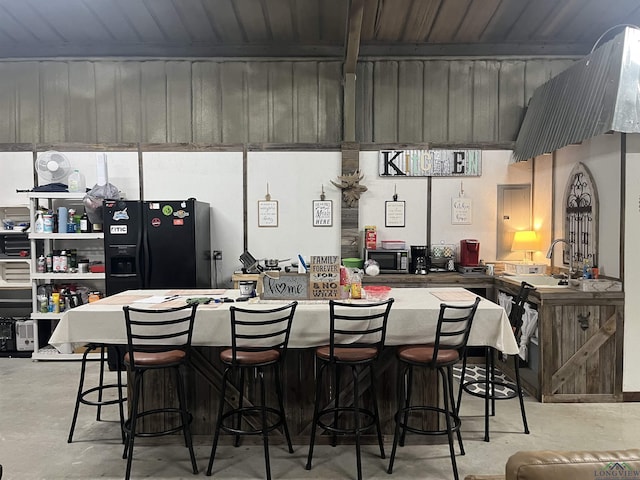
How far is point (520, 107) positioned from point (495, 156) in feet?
2.36

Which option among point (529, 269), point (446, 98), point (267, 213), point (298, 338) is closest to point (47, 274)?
point (267, 213)

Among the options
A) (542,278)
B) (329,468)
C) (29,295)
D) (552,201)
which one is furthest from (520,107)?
(29,295)

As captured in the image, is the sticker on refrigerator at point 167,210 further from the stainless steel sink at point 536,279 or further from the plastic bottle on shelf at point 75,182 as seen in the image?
the stainless steel sink at point 536,279

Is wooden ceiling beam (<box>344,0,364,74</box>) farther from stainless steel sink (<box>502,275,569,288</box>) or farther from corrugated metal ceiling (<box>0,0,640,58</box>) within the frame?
stainless steel sink (<box>502,275,569,288</box>)

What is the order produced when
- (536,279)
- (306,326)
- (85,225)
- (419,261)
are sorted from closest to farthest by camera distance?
(306,326)
(536,279)
(85,225)
(419,261)

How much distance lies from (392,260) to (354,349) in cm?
281

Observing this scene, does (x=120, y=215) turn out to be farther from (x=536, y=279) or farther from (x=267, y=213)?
(x=536, y=279)

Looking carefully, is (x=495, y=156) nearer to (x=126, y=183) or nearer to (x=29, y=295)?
(x=126, y=183)

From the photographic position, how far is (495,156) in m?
6.24

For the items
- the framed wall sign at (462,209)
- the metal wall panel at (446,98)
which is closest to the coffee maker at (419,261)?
the framed wall sign at (462,209)

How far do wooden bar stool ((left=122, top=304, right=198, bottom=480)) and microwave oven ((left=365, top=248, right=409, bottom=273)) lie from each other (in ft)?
9.97

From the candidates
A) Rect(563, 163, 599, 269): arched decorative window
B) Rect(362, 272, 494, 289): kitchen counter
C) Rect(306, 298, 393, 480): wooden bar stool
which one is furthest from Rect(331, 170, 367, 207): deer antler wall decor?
Rect(306, 298, 393, 480): wooden bar stool

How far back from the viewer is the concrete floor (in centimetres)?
320

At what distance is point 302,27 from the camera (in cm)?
576
